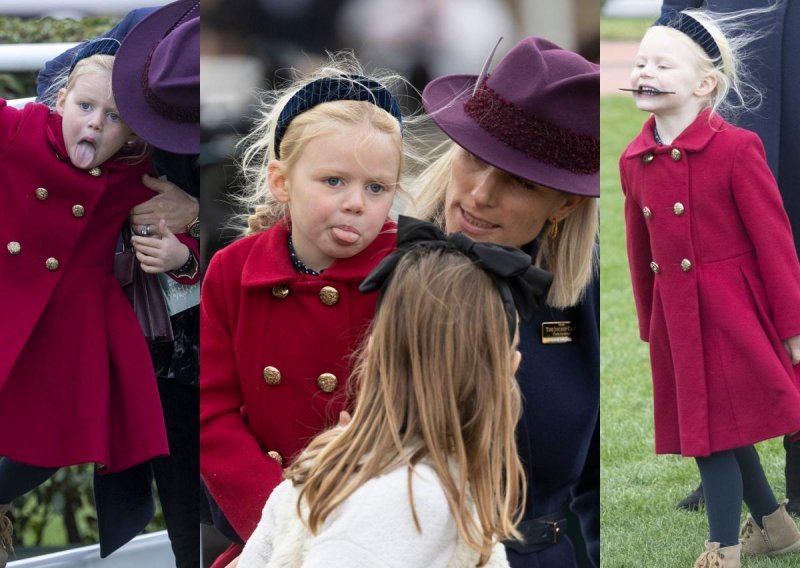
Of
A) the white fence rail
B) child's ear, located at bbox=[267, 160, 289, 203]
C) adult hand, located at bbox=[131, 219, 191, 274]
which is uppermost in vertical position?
child's ear, located at bbox=[267, 160, 289, 203]

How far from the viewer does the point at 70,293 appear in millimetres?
2896

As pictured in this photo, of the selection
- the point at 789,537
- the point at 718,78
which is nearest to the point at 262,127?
the point at 718,78

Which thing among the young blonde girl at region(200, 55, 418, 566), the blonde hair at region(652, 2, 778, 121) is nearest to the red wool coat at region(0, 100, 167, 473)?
the young blonde girl at region(200, 55, 418, 566)

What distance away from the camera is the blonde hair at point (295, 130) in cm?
219

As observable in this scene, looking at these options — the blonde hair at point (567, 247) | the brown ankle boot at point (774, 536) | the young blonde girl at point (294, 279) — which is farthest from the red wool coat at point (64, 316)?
the brown ankle boot at point (774, 536)

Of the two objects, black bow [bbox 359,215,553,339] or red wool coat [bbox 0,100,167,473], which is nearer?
black bow [bbox 359,215,553,339]

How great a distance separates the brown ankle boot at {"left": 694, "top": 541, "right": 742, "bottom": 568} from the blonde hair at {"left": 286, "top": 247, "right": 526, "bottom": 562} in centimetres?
163

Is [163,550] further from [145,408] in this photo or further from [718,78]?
[718,78]

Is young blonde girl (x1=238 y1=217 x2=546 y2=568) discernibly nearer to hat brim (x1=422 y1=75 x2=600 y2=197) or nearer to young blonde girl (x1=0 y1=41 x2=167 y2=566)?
hat brim (x1=422 y1=75 x2=600 y2=197)

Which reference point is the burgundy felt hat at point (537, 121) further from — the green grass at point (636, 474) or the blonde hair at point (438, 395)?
the green grass at point (636, 474)

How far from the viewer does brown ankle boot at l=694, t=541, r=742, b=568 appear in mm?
3393

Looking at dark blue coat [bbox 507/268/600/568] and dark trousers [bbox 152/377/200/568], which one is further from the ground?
dark blue coat [bbox 507/268/600/568]

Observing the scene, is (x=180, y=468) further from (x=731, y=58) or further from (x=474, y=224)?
(x=731, y=58)

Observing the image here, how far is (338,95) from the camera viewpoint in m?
2.20
